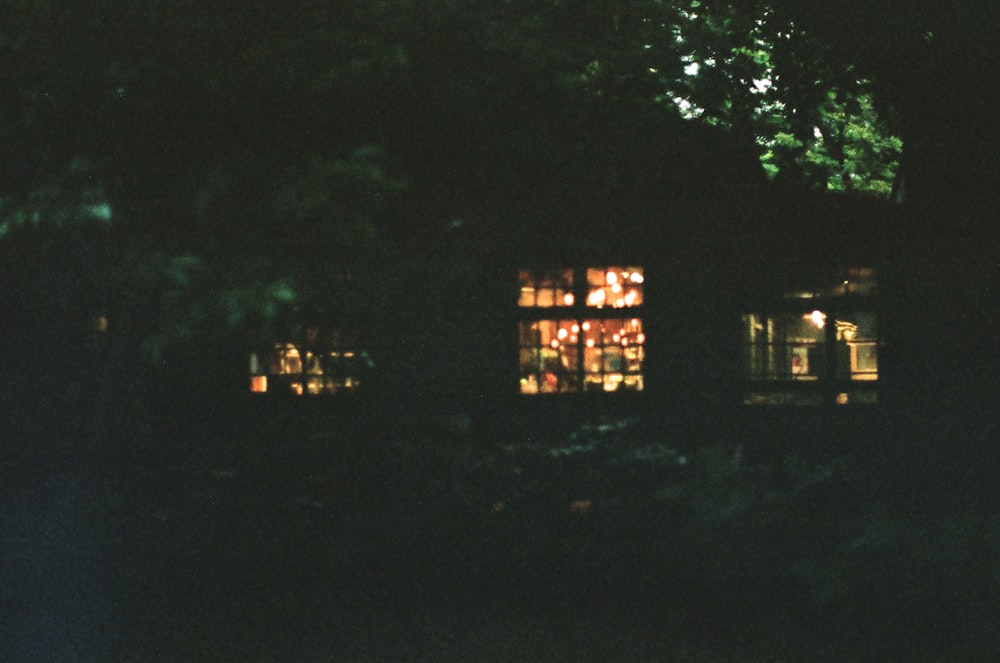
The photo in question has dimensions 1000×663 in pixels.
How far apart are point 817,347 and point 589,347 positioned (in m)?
2.63

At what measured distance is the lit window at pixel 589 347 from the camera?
11992 millimetres

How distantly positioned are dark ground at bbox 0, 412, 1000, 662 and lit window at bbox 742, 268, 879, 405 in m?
4.93

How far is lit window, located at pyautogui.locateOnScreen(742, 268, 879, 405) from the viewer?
12.0m

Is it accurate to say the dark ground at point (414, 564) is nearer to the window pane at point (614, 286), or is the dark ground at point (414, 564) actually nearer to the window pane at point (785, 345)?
the window pane at point (614, 286)

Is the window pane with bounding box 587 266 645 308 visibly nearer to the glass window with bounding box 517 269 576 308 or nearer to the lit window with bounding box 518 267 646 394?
the lit window with bounding box 518 267 646 394

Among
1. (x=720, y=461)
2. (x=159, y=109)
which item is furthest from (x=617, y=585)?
(x=159, y=109)

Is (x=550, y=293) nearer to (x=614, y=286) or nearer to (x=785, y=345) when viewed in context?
(x=614, y=286)

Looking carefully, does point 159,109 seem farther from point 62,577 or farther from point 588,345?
point 588,345

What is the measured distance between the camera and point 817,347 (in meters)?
Result: 12.3

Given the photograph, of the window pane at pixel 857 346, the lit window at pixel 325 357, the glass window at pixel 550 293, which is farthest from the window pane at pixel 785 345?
the lit window at pixel 325 357

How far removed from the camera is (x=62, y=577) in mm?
6461

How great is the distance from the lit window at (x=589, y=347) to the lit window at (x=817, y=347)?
1305 millimetres

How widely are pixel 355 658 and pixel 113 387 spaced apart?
2.13 metres

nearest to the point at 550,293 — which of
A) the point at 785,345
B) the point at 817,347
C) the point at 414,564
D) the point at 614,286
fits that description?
the point at 614,286
